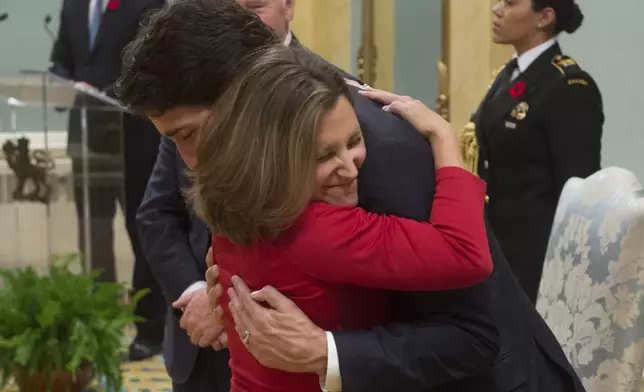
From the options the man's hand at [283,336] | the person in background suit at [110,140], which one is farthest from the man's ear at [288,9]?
the person in background suit at [110,140]

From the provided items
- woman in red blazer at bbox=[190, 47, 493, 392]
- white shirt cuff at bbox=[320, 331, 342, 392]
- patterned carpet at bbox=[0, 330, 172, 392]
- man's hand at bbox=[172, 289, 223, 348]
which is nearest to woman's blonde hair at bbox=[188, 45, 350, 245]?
woman in red blazer at bbox=[190, 47, 493, 392]

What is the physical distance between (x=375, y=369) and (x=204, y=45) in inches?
18.1

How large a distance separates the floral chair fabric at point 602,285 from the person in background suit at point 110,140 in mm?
2426

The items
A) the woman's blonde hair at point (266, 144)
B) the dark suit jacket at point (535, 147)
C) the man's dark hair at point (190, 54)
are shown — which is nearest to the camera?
the woman's blonde hair at point (266, 144)

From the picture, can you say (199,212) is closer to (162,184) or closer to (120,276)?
(162,184)

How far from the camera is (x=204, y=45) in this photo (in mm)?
1234

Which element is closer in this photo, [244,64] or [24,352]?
[244,64]

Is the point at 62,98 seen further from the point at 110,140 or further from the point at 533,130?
the point at 533,130

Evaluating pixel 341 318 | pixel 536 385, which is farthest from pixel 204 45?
pixel 536 385

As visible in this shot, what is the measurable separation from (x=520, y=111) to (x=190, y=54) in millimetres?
2101

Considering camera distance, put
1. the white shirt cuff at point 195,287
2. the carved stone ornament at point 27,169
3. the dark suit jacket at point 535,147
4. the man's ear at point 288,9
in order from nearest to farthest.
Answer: the white shirt cuff at point 195,287, the man's ear at point 288,9, the dark suit jacket at point 535,147, the carved stone ornament at point 27,169

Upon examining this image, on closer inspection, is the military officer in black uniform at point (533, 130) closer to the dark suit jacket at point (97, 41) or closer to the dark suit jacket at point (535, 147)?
the dark suit jacket at point (535, 147)

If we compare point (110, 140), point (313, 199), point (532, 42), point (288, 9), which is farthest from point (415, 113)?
point (110, 140)

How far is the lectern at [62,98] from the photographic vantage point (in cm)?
347
